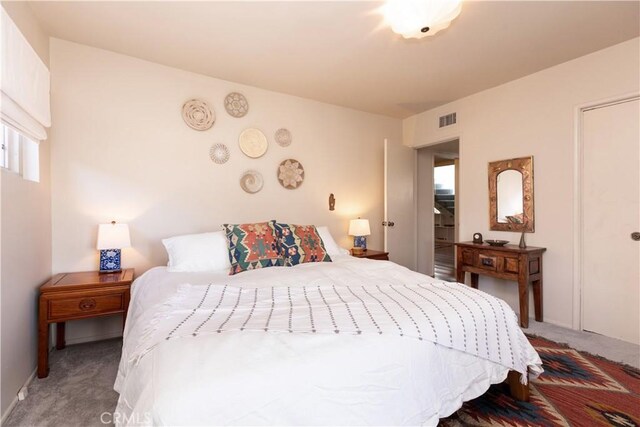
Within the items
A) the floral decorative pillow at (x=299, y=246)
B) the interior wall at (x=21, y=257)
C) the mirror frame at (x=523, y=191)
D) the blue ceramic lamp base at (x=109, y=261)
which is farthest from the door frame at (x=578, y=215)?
the interior wall at (x=21, y=257)

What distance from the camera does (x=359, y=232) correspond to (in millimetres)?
3635

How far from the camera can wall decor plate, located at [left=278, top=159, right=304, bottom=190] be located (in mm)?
3447

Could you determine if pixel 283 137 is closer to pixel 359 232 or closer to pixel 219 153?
pixel 219 153

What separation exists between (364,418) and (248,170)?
2.70m

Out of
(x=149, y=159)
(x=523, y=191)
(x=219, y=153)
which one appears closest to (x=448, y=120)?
(x=523, y=191)

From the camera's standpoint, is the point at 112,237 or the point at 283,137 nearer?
the point at 112,237

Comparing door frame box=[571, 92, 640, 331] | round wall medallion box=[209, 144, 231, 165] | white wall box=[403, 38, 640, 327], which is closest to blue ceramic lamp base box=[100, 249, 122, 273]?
round wall medallion box=[209, 144, 231, 165]

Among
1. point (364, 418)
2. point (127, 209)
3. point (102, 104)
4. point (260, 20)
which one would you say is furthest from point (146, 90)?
point (364, 418)

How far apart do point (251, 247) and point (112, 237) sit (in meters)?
Answer: 1.09

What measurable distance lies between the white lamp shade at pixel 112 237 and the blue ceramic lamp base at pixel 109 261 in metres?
0.17

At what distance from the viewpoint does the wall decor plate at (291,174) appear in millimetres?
3447

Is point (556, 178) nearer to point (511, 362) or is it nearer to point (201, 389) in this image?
point (511, 362)

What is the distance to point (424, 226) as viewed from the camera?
4820 millimetres

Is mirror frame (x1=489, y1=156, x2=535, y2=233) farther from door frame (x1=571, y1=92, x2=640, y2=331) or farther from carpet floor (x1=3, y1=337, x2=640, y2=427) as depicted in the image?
carpet floor (x1=3, y1=337, x2=640, y2=427)
